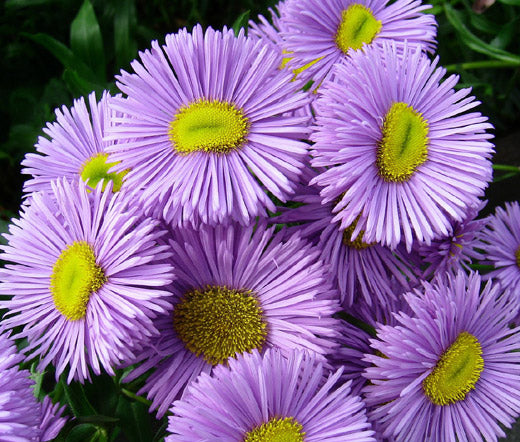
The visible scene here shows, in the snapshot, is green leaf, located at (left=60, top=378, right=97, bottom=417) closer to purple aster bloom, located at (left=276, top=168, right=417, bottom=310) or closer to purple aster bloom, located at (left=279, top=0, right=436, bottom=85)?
purple aster bloom, located at (left=276, top=168, right=417, bottom=310)

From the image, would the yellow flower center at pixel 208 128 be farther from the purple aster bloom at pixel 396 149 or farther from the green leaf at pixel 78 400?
the green leaf at pixel 78 400

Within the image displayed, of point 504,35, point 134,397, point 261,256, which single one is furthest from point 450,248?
point 504,35

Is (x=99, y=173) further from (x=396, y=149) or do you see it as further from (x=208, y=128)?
(x=396, y=149)

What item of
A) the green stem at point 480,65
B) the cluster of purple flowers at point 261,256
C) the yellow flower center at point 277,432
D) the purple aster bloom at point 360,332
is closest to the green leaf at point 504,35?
the green stem at point 480,65

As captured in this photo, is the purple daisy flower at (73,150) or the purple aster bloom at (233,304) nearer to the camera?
the purple aster bloom at (233,304)

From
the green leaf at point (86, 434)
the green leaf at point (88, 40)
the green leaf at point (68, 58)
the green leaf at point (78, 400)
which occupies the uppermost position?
the green leaf at point (88, 40)

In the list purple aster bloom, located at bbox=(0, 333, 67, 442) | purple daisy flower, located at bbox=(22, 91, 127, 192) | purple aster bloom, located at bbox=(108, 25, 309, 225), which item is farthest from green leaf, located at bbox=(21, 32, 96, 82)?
purple aster bloom, located at bbox=(0, 333, 67, 442)
